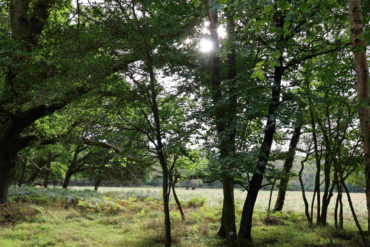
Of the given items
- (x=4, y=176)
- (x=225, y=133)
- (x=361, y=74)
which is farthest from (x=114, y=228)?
(x=361, y=74)

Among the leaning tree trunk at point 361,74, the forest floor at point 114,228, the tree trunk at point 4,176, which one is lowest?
the forest floor at point 114,228

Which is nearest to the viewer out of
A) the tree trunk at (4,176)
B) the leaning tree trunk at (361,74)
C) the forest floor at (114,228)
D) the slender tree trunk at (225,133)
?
the leaning tree trunk at (361,74)

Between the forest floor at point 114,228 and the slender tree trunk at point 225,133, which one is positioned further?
the forest floor at point 114,228

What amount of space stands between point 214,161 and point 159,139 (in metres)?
1.68

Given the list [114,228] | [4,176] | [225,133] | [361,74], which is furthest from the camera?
[4,176]

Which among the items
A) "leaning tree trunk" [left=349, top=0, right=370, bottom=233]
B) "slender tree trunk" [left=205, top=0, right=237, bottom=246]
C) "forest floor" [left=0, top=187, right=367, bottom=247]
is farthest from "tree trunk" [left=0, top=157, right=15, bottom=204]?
"leaning tree trunk" [left=349, top=0, right=370, bottom=233]

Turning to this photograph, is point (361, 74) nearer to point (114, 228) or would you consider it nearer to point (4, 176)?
point (114, 228)

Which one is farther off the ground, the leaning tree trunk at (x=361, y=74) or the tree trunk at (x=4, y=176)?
the leaning tree trunk at (x=361, y=74)

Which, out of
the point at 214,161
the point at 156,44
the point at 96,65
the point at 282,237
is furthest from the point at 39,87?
the point at 282,237

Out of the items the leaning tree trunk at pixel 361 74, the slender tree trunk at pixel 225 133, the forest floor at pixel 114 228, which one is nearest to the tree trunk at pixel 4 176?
the forest floor at pixel 114 228

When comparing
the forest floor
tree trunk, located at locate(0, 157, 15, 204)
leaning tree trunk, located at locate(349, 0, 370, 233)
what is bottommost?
the forest floor

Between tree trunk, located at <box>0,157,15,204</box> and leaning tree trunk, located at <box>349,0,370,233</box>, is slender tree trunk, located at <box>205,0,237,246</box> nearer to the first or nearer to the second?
leaning tree trunk, located at <box>349,0,370,233</box>

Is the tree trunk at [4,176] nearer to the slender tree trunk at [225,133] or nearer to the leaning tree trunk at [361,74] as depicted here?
the slender tree trunk at [225,133]

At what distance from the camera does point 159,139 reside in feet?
23.3
